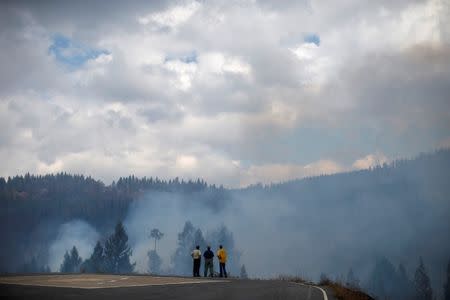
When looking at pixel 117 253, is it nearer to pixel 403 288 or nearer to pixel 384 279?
→ pixel 384 279

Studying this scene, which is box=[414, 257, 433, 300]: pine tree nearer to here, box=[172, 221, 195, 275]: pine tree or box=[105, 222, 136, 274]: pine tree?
box=[172, 221, 195, 275]: pine tree

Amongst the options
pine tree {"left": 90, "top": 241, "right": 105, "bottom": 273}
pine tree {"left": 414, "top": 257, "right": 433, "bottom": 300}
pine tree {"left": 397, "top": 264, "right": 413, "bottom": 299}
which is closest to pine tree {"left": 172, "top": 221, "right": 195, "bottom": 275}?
pine tree {"left": 90, "top": 241, "right": 105, "bottom": 273}

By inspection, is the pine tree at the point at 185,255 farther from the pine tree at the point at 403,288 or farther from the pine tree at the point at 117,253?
the pine tree at the point at 403,288

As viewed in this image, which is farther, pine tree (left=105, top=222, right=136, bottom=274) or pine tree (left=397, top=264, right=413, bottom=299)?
pine tree (left=397, top=264, right=413, bottom=299)

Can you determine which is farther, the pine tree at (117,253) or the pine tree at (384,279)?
the pine tree at (384,279)

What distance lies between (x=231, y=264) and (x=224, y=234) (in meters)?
14.2

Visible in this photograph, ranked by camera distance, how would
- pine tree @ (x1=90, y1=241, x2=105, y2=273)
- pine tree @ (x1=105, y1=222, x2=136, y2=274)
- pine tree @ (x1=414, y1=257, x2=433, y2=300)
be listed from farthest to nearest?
pine tree @ (x1=414, y1=257, x2=433, y2=300) → pine tree @ (x1=105, y1=222, x2=136, y2=274) → pine tree @ (x1=90, y1=241, x2=105, y2=273)

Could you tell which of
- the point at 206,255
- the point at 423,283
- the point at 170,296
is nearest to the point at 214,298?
the point at 170,296

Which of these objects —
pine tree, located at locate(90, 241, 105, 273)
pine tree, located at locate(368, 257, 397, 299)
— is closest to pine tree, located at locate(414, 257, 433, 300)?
pine tree, located at locate(368, 257, 397, 299)

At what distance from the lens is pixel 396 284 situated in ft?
444

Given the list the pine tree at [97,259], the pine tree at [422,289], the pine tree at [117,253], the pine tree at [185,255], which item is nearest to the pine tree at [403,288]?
the pine tree at [422,289]

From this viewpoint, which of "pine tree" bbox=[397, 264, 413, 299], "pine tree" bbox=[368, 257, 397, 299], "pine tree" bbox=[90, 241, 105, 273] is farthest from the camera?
"pine tree" bbox=[368, 257, 397, 299]

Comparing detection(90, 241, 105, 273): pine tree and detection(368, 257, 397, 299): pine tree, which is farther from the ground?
detection(90, 241, 105, 273): pine tree

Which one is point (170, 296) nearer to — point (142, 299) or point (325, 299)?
point (142, 299)
